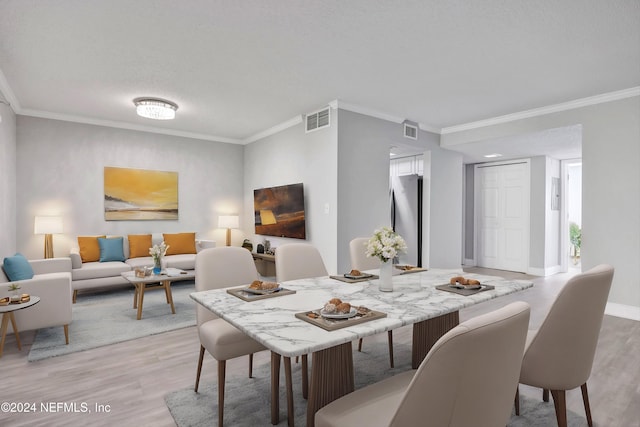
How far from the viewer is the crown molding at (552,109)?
162 inches

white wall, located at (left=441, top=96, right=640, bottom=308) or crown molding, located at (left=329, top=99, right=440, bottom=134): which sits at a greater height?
crown molding, located at (left=329, top=99, right=440, bottom=134)

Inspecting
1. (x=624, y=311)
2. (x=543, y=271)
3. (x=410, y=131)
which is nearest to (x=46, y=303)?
(x=410, y=131)

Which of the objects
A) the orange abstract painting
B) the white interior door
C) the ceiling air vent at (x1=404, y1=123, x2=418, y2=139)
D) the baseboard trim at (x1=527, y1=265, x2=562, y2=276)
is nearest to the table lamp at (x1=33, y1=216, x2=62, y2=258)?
the orange abstract painting

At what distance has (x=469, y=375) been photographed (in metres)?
0.93

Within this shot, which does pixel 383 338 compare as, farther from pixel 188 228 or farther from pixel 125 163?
pixel 125 163

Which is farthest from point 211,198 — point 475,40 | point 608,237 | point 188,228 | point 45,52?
point 608,237

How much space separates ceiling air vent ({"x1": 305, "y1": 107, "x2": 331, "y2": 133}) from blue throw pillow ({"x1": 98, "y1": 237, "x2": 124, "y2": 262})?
10.8ft

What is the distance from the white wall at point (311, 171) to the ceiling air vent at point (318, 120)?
0.21ft

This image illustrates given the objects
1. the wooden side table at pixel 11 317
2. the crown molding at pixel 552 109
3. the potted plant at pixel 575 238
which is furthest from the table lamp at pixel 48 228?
the potted plant at pixel 575 238

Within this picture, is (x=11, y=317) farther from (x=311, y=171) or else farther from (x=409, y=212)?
(x=409, y=212)

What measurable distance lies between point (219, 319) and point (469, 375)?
1.75 meters

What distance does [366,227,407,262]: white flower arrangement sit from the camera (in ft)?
6.81

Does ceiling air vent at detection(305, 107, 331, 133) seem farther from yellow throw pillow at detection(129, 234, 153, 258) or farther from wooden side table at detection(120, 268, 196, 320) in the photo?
yellow throw pillow at detection(129, 234, 153, 258)

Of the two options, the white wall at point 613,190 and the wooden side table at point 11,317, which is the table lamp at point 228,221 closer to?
the wooden side table at point 11,317
